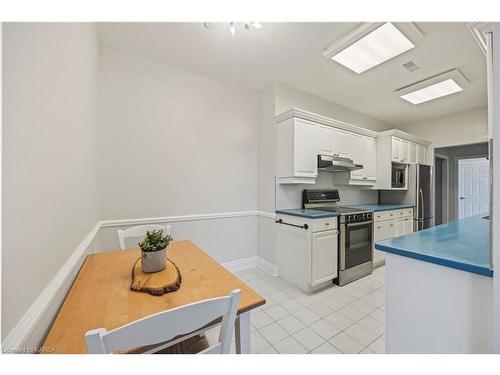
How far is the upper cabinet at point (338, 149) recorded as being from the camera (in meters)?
2.56

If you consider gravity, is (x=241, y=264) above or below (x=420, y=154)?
below

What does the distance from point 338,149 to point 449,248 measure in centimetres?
220

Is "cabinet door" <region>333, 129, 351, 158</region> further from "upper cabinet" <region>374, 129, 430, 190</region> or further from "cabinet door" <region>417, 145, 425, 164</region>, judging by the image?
"cabinet door" <region>417, 145, 425, 164</region>

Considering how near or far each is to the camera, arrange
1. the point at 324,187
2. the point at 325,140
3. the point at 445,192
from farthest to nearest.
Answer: the point at 445,192
the point at 324,187
the point at 325,140

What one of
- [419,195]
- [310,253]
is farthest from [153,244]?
[419,195]

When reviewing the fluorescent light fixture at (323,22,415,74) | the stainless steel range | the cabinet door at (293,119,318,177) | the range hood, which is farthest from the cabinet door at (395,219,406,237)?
the fluorescent light fixture at (323,22,415,74)

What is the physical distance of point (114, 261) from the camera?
1.27 meters

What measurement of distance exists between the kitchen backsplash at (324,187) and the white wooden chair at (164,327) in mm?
2157

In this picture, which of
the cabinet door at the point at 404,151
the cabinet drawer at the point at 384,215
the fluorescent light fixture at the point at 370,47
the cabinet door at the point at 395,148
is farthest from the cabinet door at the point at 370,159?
the fluorescent light fixture at the point at 370,47

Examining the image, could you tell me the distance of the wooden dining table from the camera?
2.17ft

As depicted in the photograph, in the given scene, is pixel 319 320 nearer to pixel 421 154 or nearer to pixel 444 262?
pixel 444 262

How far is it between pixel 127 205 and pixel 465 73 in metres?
4.44

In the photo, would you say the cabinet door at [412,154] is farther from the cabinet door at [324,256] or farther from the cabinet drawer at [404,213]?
the cabinet door at [324,256]

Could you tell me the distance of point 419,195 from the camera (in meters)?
3.66
